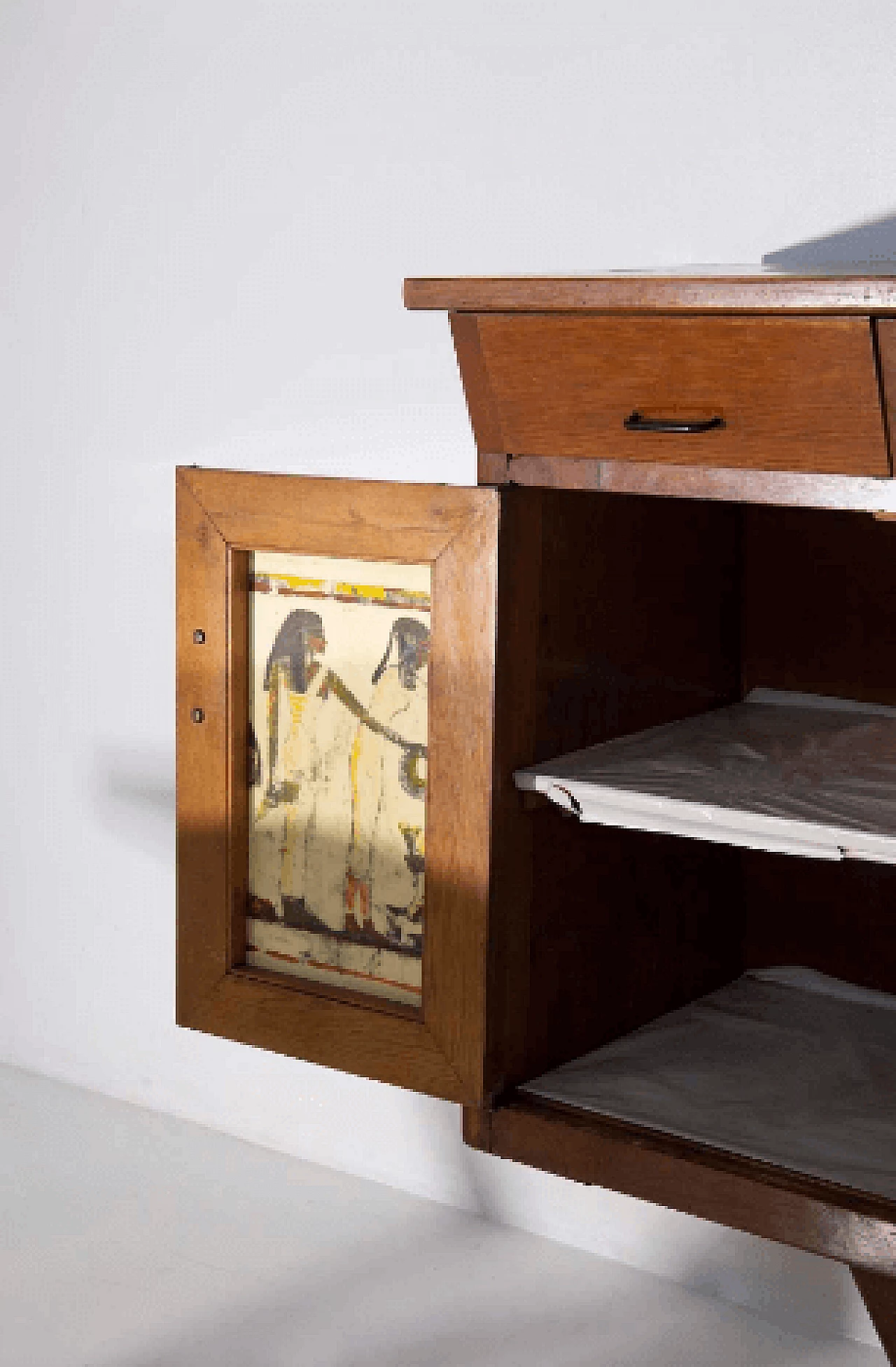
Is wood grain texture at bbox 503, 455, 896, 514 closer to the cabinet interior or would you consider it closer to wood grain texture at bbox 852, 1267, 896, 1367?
the cabinet interior

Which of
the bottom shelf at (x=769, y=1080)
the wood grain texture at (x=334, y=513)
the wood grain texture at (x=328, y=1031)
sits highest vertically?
the wood grain texture at (x=334, y=513)

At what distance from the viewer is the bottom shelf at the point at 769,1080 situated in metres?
1.82

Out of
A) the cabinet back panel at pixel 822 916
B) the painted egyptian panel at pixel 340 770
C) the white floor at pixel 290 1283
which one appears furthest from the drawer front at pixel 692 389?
the white floor at pixel 290 1283

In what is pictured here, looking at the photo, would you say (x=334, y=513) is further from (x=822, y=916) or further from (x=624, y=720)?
(x=822, y=916)

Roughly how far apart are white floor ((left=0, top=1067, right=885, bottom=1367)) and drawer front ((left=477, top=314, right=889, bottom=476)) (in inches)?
57.3

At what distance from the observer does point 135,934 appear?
3.49m

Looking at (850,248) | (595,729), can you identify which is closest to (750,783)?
(595,729)

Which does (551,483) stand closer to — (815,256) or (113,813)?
(815,256)

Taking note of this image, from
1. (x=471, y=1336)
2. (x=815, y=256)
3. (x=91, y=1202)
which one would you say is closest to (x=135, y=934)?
(x=91, y=1202)

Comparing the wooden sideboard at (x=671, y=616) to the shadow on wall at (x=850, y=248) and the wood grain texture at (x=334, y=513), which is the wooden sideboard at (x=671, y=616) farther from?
the shadow on wall at (x=850, y=248)

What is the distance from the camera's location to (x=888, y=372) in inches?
61.9

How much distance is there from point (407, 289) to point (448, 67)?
1.22 meters

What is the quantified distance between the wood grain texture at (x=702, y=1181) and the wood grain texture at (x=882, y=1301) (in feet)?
0.28

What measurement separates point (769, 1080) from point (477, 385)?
82cm
